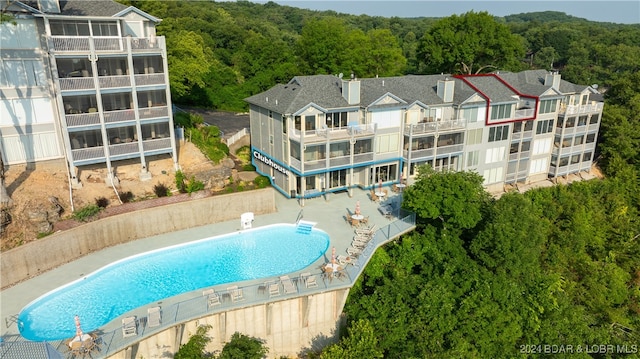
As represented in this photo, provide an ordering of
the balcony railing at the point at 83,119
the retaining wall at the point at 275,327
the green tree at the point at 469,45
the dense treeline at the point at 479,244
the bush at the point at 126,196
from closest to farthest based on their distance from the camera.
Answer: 1. the retaining wall at the point at 275,327
2. the dense treeline at the point at 479,244
3. the balcony railing at the point at 83,119
4. the bush at the point at 126,196
5. the green tree at the point at 469,45

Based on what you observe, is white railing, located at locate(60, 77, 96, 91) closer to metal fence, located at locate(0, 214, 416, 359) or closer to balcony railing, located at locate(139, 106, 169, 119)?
balcony railing, located at locate(139, 106, 169, 119)

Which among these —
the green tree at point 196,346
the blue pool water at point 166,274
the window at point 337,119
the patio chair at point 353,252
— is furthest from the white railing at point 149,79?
the patio chair at point 353,252

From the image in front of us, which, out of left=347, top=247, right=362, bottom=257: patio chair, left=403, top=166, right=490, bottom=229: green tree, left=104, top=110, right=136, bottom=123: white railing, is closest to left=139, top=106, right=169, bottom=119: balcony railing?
left=104, top=110, right=136, bottom=123: white railing

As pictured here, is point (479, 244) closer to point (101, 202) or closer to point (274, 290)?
point (274, 290)

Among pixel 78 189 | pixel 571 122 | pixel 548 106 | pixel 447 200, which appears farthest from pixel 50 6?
pixel 571 122

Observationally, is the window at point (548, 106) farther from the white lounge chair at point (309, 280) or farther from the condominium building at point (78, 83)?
the condominium building at point (78, 83)

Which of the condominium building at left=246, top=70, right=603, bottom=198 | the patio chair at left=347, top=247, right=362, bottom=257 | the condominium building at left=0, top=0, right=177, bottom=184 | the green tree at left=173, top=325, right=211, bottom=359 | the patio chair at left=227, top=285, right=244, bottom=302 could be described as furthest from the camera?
the condominium building at left=246, top=70, right=603, bottom=198
